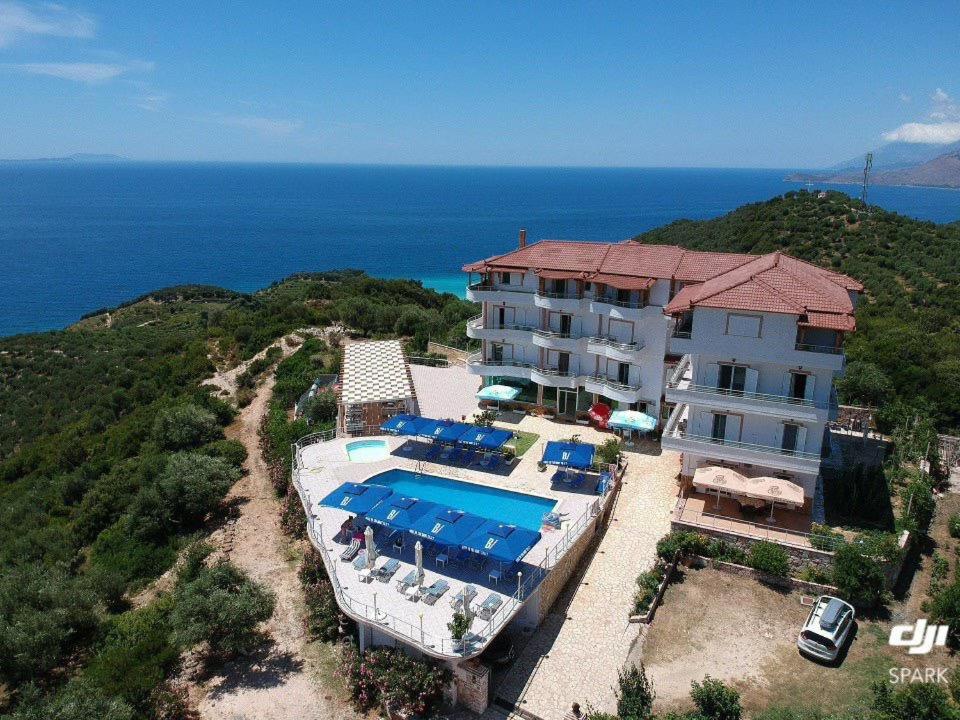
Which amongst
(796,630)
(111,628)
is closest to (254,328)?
(111,628)

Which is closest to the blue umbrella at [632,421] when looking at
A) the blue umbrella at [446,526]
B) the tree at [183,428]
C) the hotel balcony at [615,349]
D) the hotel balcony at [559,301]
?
the hotel balcony at [615,349]

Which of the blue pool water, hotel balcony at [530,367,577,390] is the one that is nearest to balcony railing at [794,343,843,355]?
the blue pool water

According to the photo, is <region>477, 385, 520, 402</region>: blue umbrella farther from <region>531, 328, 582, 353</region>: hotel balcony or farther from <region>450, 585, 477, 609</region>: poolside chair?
<region>450, 585, 477, 609</region>: poolside chair

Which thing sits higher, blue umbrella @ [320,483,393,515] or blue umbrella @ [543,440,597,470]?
blue umbrella @ [543,440,597,470]

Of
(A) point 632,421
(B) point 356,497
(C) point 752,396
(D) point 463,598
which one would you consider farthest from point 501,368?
(D) point 463,598

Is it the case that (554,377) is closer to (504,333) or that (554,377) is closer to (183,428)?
(504,333)

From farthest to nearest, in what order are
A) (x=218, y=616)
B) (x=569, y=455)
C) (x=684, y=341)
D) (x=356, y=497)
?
(x=569, y=455) < (x=684, y=341) < (x=356, y=497) < (x=218, y=616)
